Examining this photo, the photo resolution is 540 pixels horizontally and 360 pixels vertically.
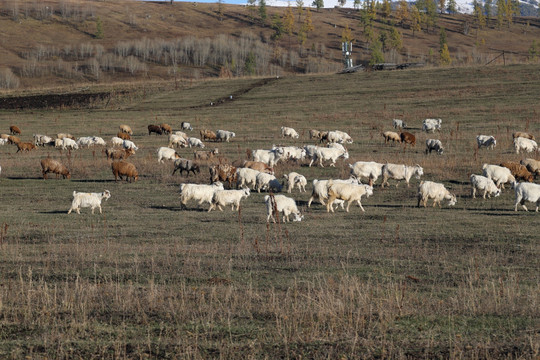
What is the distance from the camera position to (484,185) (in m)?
22.6

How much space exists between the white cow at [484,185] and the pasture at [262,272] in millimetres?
515

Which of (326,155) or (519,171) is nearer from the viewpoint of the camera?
(519,171)

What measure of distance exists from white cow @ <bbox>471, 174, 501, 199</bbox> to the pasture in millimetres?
515

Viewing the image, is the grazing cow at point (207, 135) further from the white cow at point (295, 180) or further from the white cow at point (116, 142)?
the white cow at point (295, 180)

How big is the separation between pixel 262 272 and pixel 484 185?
1336 cm

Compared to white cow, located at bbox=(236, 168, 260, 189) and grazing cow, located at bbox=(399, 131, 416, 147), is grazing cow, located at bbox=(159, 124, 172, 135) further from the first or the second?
white cow, located at bbox=(236, 168, 260, 189)

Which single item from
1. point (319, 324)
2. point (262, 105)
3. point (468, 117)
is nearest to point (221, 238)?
point (319, 324)

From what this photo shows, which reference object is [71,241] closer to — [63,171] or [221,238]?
[221,238]

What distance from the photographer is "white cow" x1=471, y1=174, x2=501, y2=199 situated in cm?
2258

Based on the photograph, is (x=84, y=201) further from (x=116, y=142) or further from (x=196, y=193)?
(x=116, y=142)

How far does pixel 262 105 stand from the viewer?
216ft

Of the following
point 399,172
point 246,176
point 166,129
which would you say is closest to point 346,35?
point 166,129

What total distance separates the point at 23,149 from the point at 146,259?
30.3 metres

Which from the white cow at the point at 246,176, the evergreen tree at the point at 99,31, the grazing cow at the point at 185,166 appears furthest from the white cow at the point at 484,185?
the evergreen tree at the point at 99,31
